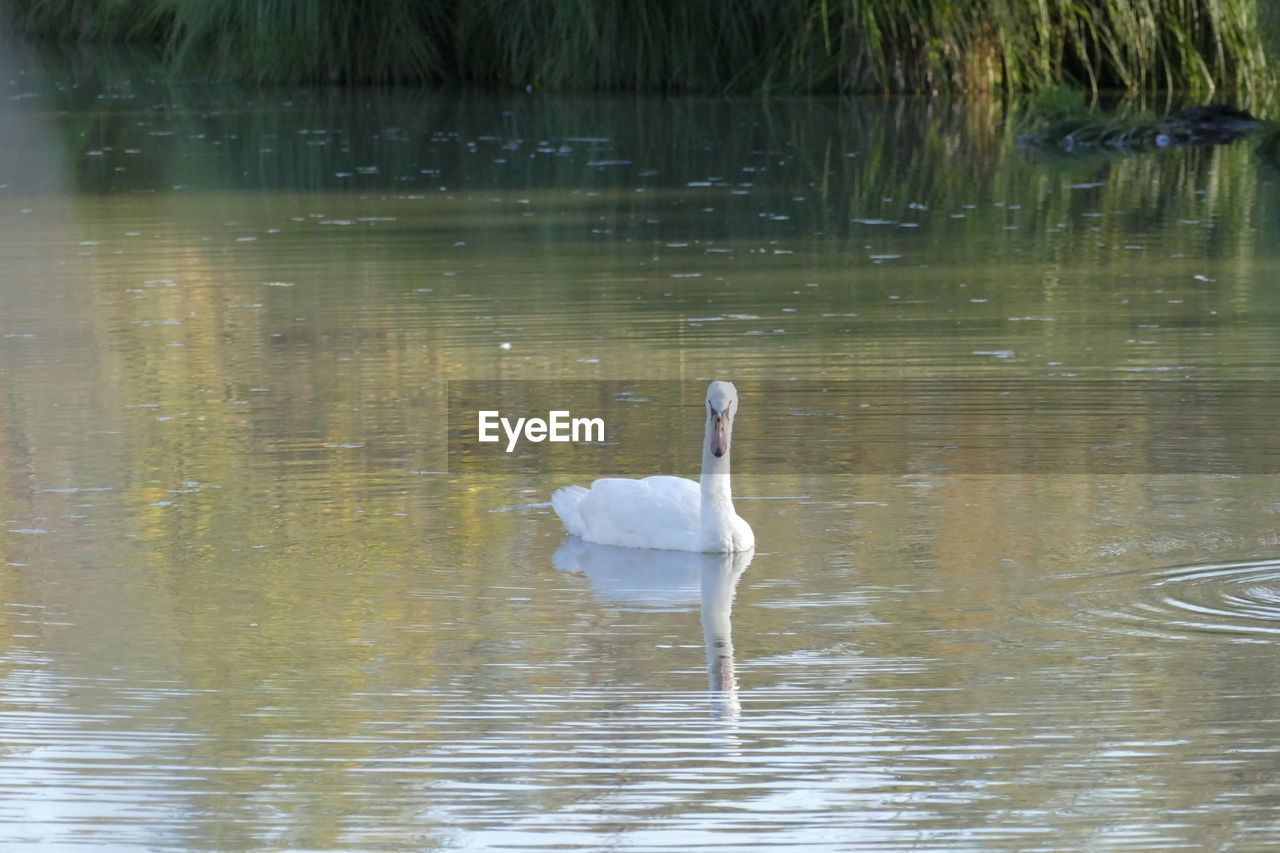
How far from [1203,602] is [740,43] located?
62.8 feet

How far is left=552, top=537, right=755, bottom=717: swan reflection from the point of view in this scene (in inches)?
256

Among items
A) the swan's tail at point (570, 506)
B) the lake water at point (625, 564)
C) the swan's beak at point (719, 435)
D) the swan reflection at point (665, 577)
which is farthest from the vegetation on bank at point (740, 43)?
the swan reflection at point (665, 577)

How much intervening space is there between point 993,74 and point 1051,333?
13531 millimetres

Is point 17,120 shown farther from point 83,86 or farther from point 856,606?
point 856,606

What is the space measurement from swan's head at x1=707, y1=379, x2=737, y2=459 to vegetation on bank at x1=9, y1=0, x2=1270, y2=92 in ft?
50.1

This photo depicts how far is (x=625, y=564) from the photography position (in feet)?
23.2

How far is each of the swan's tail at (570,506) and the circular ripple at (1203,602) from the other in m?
1.59

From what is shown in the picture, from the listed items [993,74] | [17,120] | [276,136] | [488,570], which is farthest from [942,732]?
[17,120]

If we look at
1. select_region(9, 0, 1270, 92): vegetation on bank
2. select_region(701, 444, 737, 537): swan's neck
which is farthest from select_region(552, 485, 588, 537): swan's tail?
select_region(9, 0, 1270, 92): vegetation on bank

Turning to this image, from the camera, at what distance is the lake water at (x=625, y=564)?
16.6 ft

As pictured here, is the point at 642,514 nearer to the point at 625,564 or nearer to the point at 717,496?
the point at 625,564

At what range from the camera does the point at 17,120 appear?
79.3ft

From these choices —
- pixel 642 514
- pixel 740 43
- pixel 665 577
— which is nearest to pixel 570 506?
pixel 642 514

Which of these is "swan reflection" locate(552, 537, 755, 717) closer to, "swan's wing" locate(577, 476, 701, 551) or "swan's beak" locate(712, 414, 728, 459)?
"swan's wing" locate(577, 476, 701, 551)
